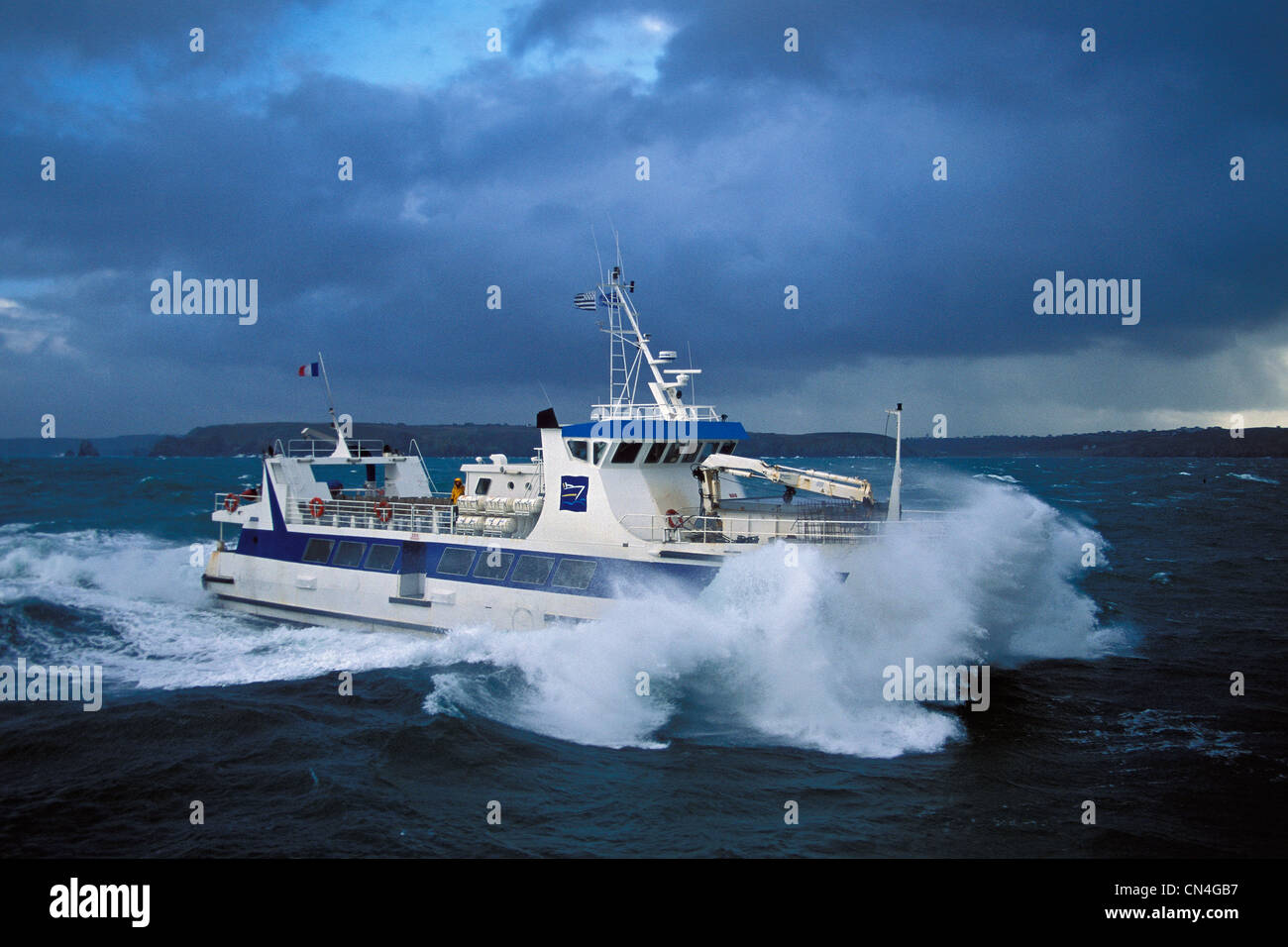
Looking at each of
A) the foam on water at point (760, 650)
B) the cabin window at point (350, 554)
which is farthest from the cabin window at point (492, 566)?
the cabin window at point (350, 554)

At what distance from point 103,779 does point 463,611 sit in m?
8.99

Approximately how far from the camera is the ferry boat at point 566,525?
19.5 m

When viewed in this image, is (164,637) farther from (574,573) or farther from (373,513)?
(574,573)

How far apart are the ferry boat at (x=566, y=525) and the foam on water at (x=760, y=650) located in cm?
76

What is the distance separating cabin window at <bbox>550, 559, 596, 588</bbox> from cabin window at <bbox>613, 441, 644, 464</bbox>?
252 cm

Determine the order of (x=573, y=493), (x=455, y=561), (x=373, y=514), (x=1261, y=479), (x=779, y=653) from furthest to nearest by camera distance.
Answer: (x=1261, y=479)
(x=373, y=514)
(x=455, y=561)
(x=573, y=493)
(x=779, y=653)

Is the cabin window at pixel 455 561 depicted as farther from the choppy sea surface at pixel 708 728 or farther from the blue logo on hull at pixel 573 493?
the blue logo on hull at pixel 573 493

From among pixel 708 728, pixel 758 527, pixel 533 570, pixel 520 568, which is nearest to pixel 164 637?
pixel 520 568

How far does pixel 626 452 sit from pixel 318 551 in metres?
10.9

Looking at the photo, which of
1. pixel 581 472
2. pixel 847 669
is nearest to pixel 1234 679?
pixel 847 669

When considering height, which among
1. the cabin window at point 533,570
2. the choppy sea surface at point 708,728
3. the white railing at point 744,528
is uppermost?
the white railing at point 744,528

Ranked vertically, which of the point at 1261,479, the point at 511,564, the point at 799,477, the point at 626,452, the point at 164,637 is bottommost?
the point at 164,637

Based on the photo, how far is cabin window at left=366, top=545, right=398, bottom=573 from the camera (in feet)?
76.4

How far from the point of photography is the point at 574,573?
2006 centimetres
